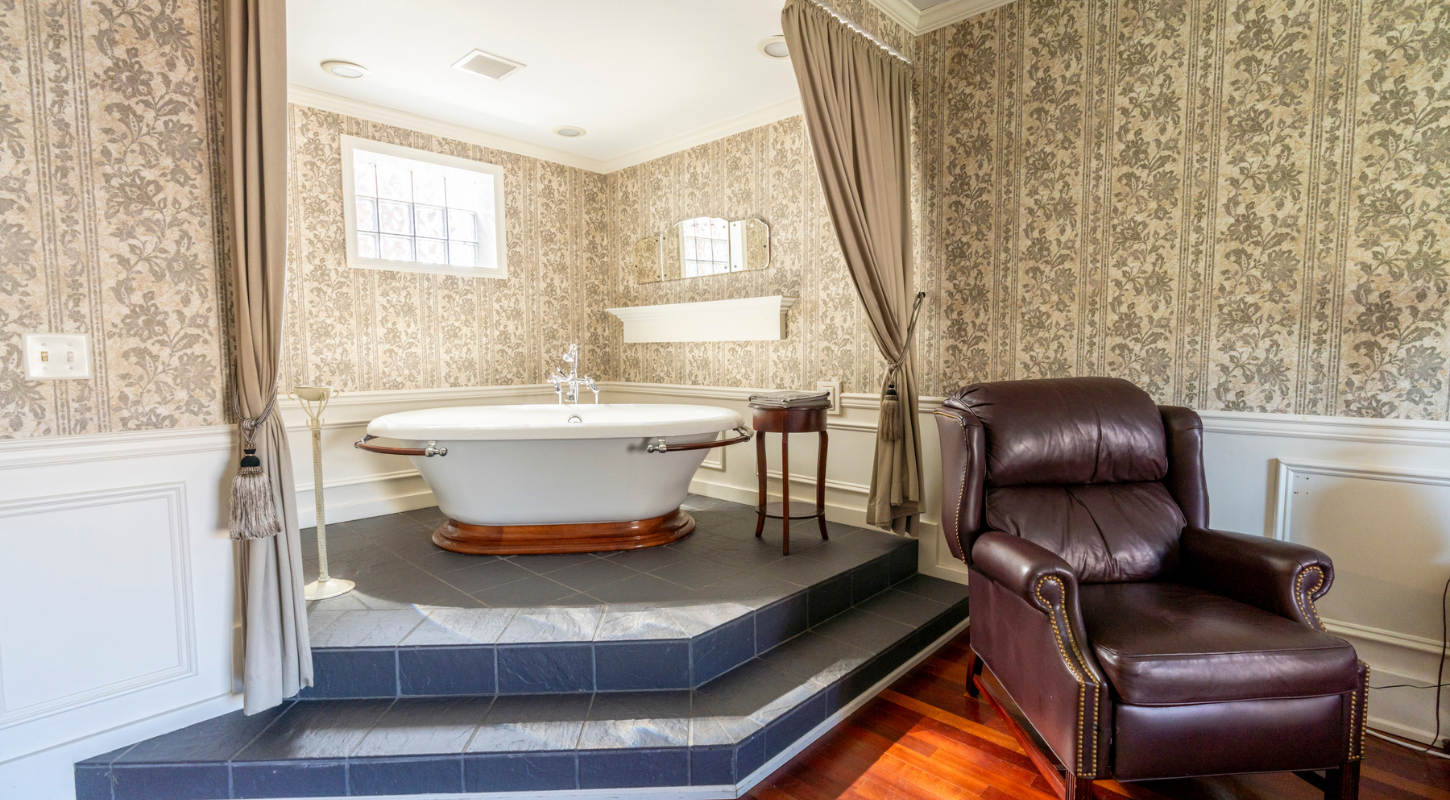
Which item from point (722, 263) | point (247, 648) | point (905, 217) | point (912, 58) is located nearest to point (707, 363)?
point (722, 263)

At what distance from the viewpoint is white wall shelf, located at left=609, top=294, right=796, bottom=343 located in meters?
3.70

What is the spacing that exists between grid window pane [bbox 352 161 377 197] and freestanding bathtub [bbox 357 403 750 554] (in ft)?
4.76

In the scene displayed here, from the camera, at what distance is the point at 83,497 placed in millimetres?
1635

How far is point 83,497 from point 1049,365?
10.4 ft

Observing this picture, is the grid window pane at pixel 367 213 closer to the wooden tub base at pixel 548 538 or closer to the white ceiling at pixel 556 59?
the white ceiling at pixel 556 59

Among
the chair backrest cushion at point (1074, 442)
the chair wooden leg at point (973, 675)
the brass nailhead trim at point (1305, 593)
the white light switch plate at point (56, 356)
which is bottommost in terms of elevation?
the chair wooden leg at point (973, 675)

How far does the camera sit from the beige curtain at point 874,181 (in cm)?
253

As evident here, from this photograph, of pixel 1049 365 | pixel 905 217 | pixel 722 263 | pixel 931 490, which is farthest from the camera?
pixel 722 263

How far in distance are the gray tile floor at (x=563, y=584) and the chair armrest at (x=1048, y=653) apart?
0.78 metres

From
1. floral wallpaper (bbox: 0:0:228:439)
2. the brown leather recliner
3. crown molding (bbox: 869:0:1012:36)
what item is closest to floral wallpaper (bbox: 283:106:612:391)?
floral wallpaper (bbox: 0:0:228:439)

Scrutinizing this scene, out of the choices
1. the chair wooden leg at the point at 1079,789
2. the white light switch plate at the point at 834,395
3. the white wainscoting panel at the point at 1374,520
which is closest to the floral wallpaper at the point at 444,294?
the white light switch plate at the point at 834,395

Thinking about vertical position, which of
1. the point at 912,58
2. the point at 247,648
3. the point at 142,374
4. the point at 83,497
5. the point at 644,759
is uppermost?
the point at 912,58

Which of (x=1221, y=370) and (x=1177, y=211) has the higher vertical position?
(x=1177, y=211)

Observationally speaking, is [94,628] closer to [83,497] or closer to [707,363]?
[83,497]
